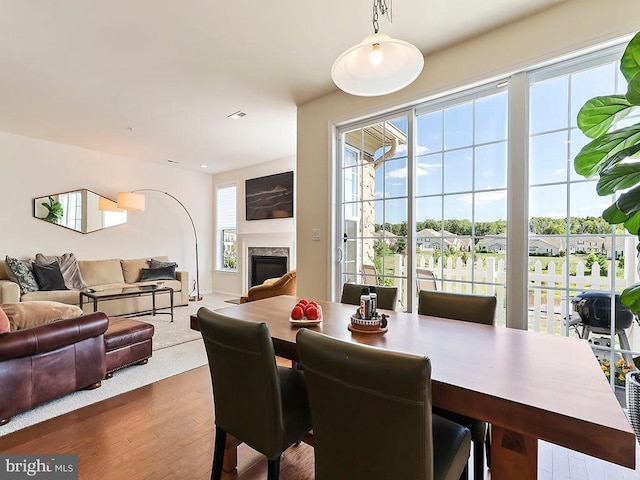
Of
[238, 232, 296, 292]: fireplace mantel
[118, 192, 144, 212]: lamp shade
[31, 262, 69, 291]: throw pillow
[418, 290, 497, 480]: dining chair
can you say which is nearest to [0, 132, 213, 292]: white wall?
[31, 262, 69, 291]: throw pillow

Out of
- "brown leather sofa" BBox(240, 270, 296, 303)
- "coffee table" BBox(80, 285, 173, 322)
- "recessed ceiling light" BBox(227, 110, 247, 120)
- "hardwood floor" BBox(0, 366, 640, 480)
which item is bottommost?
"hardwood floor" BBox(0, 366, 640, 480)

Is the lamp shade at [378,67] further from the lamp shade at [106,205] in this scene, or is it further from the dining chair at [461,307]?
the lamp shade at [106,205]

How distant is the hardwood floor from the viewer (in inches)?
63.2

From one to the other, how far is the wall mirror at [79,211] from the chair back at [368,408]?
229 inches

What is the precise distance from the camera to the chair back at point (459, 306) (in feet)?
5.86

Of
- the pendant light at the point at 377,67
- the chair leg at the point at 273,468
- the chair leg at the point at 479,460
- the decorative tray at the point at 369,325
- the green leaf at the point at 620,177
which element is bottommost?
the chair leg at the point at 479,460

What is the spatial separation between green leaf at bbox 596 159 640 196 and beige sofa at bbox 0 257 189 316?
5528 mm

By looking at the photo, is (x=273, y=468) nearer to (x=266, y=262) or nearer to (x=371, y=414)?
(x=371, y=414)

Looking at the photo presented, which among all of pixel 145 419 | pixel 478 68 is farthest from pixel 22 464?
pixel 478 68

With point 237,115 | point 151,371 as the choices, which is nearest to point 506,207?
point 237,115

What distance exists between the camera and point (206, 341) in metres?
1.37

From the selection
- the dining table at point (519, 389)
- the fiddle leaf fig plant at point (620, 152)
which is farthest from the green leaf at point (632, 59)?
the dining table at point (519, 389)

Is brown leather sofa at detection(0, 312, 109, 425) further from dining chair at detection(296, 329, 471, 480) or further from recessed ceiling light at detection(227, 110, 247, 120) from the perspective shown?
recessed ceiling light at detection(227, 110, 247, 120)

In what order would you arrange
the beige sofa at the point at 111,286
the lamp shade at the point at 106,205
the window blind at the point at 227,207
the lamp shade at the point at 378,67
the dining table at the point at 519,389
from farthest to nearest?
the window blind at the point at 227,207 < the lamp shade at the point at 106,205 < the beige sofa at the point at 111,286 < the lamp shade at the point at 378,67 < the dining table at the point at 519,389
